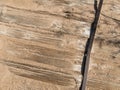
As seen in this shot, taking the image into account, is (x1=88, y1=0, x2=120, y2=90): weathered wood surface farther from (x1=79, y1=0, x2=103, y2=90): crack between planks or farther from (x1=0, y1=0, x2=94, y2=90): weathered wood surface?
(x1=0, y1=0, x2=94, y2=90): weathered wood surface

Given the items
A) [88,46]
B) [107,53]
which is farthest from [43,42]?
[107,53]

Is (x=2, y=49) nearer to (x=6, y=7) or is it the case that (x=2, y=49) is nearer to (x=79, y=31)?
(x=6, y=7)

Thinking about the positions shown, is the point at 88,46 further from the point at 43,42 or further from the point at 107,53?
the point at 43,42

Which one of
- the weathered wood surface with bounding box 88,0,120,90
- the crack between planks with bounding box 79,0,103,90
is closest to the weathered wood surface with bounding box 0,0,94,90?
the crack between planks with bounding box 79,0,103,90

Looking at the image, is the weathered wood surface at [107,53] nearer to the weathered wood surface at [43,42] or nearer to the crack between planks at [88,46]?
the crack between planks at [88,46]

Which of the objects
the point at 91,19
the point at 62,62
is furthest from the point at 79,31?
the point at 62,62

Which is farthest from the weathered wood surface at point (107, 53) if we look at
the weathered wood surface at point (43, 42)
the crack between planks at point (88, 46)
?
the weathered wood surface at point (43, 42)
